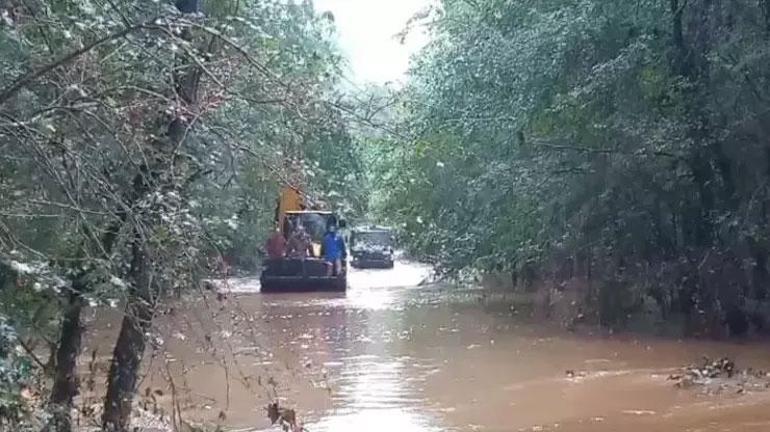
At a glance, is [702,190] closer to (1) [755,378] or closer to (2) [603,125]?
(2) [603,125]

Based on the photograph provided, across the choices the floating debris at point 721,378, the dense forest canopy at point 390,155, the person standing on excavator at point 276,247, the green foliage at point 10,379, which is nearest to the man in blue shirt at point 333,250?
the person standing on excavator at point 276,247

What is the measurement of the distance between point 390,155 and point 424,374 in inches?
705

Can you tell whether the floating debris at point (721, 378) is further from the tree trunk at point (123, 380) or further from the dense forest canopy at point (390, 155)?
the tree trunk at point (123, 380)

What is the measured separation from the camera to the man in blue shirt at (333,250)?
33.0 metres

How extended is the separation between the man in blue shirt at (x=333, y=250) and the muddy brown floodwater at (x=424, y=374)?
7481mm

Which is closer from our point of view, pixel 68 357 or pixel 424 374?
pixel 68 357

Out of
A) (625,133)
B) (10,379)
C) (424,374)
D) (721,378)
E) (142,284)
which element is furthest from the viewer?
(625,133)

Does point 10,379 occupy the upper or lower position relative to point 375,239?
lower

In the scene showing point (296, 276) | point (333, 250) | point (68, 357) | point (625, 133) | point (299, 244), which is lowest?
point (68, 357)

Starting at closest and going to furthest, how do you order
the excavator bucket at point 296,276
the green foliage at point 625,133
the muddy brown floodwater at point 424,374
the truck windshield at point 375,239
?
the muddy brown floodwater at point 424,374, the green foliage at point 625,133, the excavator bucket at point 296,276, the truck windshield at point 375,239

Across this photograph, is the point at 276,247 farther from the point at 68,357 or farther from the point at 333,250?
the point at 68,357

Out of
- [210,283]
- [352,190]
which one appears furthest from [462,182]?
[210,283]

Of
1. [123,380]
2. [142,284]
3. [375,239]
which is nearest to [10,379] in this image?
[142,284]

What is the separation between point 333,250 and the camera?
33812 millimetres
